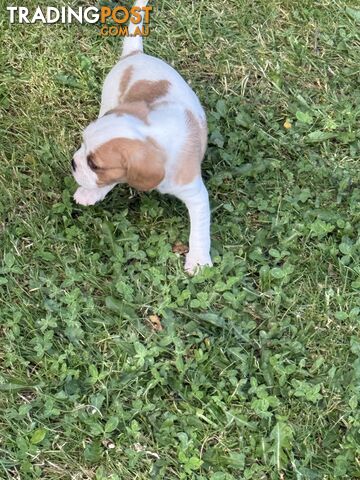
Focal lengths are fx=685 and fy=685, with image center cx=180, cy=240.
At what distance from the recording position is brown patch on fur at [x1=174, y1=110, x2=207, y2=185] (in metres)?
3.09

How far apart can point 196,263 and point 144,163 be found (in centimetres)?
70

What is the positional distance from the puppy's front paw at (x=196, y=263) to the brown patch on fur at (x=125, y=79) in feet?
2.80

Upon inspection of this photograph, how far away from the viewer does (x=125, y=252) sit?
3414 millimetres

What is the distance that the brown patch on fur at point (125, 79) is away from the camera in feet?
10.7

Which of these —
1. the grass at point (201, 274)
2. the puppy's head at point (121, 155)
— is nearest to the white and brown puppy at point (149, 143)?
the puppy's head at point (121, 155)

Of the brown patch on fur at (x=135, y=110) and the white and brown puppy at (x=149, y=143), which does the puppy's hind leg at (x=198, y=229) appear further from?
the brown patch on fur at (x=135, y=110)

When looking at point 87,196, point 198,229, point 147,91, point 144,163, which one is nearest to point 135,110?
point 147,91

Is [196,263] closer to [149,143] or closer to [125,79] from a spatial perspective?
[149,143]

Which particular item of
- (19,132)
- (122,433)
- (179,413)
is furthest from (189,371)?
(19,132)

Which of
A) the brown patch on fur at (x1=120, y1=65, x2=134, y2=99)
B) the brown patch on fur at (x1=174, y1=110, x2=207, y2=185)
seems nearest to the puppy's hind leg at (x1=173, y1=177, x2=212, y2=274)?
the brown patch on fur at (x1=174, y1=110, x2=207, y2=185)

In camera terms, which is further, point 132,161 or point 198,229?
point 198,229

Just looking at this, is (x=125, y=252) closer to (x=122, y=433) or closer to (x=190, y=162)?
(x=190, y=162)

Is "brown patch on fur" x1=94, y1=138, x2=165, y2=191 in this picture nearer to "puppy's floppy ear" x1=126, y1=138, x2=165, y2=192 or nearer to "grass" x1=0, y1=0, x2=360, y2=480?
"puppy's floppy ear" x1=126, y1=138, x2=165, y2=192

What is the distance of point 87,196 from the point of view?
11.0 ft
